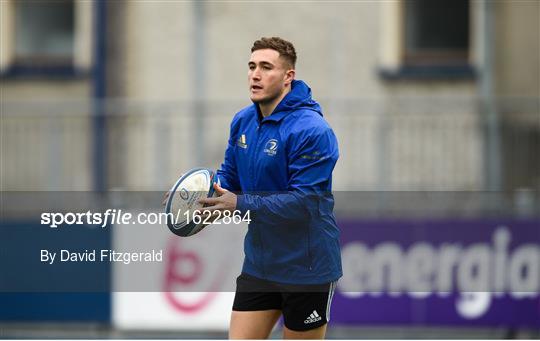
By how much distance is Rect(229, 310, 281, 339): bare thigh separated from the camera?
6.27 m

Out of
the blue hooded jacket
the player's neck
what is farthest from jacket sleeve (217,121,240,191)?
the player's neck

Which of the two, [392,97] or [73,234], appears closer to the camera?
[73,234]

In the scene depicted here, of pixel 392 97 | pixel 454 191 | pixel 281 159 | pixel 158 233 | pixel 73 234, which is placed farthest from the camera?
pixel 392 97

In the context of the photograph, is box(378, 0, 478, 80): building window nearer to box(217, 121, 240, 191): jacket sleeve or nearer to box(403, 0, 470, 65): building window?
box(403, 0, 470, 65): building window

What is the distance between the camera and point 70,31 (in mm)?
14188

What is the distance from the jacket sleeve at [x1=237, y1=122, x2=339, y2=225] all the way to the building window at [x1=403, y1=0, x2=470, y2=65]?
8062 mm

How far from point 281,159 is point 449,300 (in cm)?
595

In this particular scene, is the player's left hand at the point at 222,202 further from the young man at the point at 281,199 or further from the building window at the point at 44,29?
the building window at the point at 44,29

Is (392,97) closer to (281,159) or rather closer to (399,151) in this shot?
(399,151)

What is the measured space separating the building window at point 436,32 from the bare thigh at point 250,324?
25.8ft

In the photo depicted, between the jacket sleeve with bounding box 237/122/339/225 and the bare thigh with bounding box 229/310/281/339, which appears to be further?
the bare thigh with bounding box 229/310/281/339

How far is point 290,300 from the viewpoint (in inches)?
244

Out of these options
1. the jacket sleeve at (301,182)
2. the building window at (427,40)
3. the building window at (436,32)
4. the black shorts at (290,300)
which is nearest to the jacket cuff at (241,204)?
the jacket sleeve at (301,182)

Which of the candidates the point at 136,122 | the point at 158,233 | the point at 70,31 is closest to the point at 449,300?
the point at 158,233
